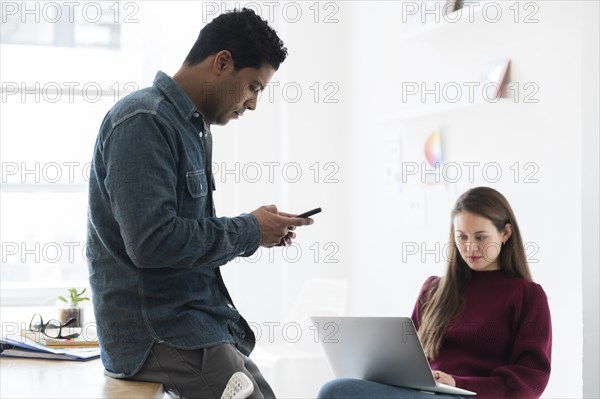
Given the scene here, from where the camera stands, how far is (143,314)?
1.46 m

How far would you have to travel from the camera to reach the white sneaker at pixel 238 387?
137 cm

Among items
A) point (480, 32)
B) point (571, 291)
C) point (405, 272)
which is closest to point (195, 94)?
point (571, 291)

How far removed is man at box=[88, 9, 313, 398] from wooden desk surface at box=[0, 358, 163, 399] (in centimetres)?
4

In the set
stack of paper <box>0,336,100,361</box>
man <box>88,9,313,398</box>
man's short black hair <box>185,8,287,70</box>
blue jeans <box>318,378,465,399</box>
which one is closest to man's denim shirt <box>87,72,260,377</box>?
man <box>88,9,313,398</box>

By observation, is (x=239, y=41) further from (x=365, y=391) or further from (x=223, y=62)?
(x=365, y=391)

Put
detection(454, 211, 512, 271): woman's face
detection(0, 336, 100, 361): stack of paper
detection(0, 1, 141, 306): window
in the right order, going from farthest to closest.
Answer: detection(0, 1, 141, 306): window, detection(454, 211, 512, 271): woman's face, detection(0, 336, 100, 361): stack of paper

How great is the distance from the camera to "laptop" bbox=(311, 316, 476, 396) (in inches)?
81.6

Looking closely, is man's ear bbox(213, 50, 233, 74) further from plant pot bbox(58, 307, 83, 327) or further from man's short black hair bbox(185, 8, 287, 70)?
plant pot bbox(58, 307, 83, 327)

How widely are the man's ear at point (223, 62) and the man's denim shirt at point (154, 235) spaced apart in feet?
0.29

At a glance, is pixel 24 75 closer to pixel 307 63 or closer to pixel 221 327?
pixel 307 63

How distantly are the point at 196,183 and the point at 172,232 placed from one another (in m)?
0.16

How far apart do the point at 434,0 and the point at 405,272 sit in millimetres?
1132

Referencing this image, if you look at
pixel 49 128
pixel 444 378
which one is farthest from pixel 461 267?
pixel 49 128

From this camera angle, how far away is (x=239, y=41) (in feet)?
5.22
